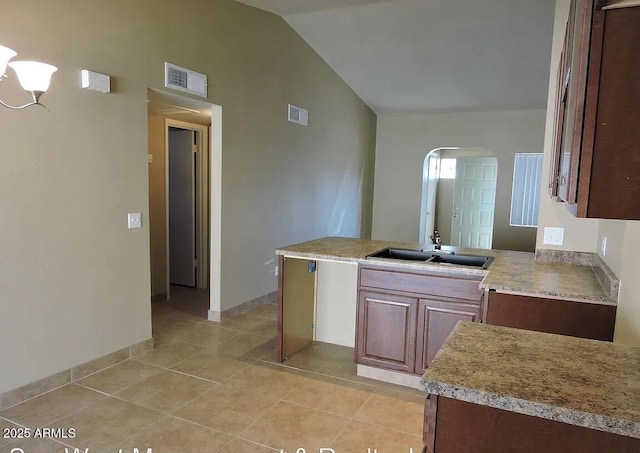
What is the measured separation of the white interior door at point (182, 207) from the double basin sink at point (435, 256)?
10.1 feet

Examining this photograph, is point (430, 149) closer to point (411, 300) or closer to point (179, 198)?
point (179, 198)

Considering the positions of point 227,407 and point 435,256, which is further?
point 435,256

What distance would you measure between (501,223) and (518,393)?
6522 millimetres

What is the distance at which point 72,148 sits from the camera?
2848mm

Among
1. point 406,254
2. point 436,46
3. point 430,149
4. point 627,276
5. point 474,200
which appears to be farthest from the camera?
point 474,200

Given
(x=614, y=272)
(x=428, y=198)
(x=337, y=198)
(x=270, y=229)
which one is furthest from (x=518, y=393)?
(x=428, y=198)

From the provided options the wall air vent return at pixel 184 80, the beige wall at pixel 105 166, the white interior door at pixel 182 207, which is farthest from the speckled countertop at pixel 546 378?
the white interior door at pixel 182 207

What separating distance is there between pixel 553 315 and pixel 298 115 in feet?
13.3

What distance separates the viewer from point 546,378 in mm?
1154

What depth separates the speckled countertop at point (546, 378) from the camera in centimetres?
100

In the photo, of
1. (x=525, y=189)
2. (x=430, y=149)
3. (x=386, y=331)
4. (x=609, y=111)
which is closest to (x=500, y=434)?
(x=609, y=111)

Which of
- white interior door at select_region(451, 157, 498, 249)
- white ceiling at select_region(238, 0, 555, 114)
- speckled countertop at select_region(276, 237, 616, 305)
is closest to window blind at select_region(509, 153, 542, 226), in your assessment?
white ceiling at select_region(238, 0, 555, 114)

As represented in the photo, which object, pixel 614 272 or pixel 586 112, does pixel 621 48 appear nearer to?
pixel 586 112

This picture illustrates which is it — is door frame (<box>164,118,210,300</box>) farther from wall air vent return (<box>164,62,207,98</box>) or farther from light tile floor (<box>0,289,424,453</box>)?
light tile floor (<box>0,289,424,453</box>)
